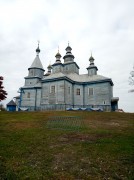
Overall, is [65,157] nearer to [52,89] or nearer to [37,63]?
[52,89]

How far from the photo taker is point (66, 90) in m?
35.0

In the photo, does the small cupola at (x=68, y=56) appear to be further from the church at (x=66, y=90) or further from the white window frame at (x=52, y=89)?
the white window frame at (x=52, y=89)

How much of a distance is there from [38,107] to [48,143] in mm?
27159

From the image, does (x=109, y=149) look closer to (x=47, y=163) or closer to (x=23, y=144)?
(x=47, y=163)

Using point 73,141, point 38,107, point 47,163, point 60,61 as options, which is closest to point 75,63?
point 60,61

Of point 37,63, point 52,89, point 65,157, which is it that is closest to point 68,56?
point 37,63

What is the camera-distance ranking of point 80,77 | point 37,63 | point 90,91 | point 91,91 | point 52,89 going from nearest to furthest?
point 52,89, point 91,91, point 90,91, point 80,77, point 37,63

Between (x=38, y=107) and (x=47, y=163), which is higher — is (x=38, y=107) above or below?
above

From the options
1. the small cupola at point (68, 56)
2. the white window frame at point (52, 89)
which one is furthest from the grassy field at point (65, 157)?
the small cupola at point (68, 56)

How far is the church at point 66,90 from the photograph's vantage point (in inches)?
1373

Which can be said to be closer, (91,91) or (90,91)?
(91,91)

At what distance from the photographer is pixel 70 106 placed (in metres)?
35.6

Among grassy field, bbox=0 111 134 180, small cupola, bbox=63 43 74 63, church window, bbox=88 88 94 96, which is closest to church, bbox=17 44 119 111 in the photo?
church window, bbox=88 88 94 96

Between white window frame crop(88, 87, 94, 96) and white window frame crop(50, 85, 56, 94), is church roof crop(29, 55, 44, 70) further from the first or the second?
white window frame crop(88, 87, 94, 96)
